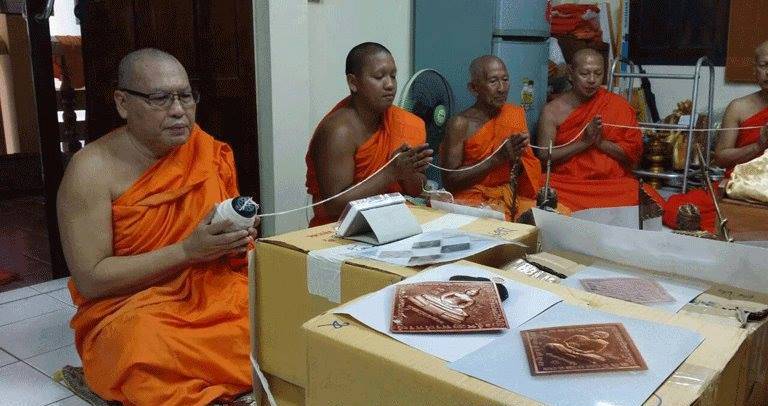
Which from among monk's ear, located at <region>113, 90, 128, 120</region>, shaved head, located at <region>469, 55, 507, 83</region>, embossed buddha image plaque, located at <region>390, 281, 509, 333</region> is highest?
shaved head, located at <region>469, 55, 507, 83</region>

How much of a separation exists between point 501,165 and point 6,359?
218 cm

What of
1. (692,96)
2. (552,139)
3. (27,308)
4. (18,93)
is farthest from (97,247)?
(692,96)

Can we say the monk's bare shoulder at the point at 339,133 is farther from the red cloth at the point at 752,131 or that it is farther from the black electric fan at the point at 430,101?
the red cloth at the point at 752,131

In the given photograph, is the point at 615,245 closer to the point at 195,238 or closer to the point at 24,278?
the point at 195,238

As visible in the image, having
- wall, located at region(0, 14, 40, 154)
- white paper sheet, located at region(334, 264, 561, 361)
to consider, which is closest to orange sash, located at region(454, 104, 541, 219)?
white paper sheet, located at region(334, 264, 561, 361)

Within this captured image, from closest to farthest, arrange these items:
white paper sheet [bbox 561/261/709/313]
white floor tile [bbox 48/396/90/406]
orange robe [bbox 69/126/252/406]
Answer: white paper sheet [bbox 561/261/709/313] < orange robe [bbox 69/126/252/406] < white floor tile [bbox 48/396/90/406]

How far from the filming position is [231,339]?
6.24ft

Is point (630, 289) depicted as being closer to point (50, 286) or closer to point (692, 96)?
point (50, 286)

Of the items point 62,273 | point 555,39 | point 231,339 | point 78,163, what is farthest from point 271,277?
point 555,39

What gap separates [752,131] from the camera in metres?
3.42

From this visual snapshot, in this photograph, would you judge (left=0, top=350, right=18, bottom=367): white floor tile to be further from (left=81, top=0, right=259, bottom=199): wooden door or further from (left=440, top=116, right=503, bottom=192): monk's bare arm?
(left=440, top=116, right=503, bottom=192): monk's bare arm

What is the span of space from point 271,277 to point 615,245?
24.8 inches

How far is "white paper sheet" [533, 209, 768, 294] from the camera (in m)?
1.06

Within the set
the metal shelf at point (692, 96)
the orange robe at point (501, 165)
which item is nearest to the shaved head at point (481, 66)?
the orange robe at point (501, 165)
